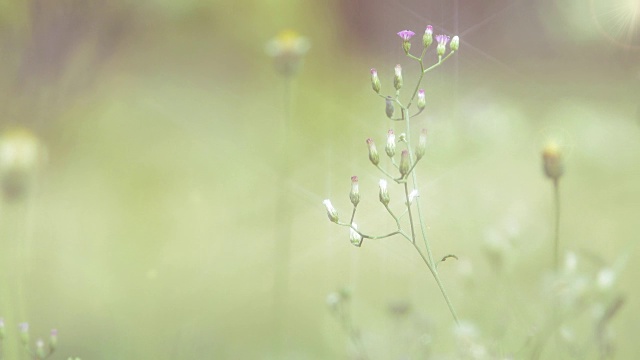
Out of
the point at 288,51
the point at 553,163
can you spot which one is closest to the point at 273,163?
the point at 288,51

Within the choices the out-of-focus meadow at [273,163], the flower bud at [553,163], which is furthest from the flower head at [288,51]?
the flower bud at [553,163]

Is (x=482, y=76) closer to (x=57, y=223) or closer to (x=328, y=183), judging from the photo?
(x=328, y=183)

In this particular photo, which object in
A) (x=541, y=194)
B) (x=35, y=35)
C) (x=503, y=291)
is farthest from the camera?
(x=35, y=35)

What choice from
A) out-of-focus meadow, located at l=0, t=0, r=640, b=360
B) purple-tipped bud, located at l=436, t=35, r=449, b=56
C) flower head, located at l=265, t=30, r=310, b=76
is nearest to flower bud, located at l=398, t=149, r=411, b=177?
purple-tipped bud, located at l=436, t=35, r=449, b=56

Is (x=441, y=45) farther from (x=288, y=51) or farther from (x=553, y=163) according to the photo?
(x=288, y=51)

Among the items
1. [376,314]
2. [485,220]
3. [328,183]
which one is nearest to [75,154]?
[328,183]

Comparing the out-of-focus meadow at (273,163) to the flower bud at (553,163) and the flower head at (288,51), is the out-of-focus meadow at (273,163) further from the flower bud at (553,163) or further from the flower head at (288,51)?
the flower bud at (553,163)
